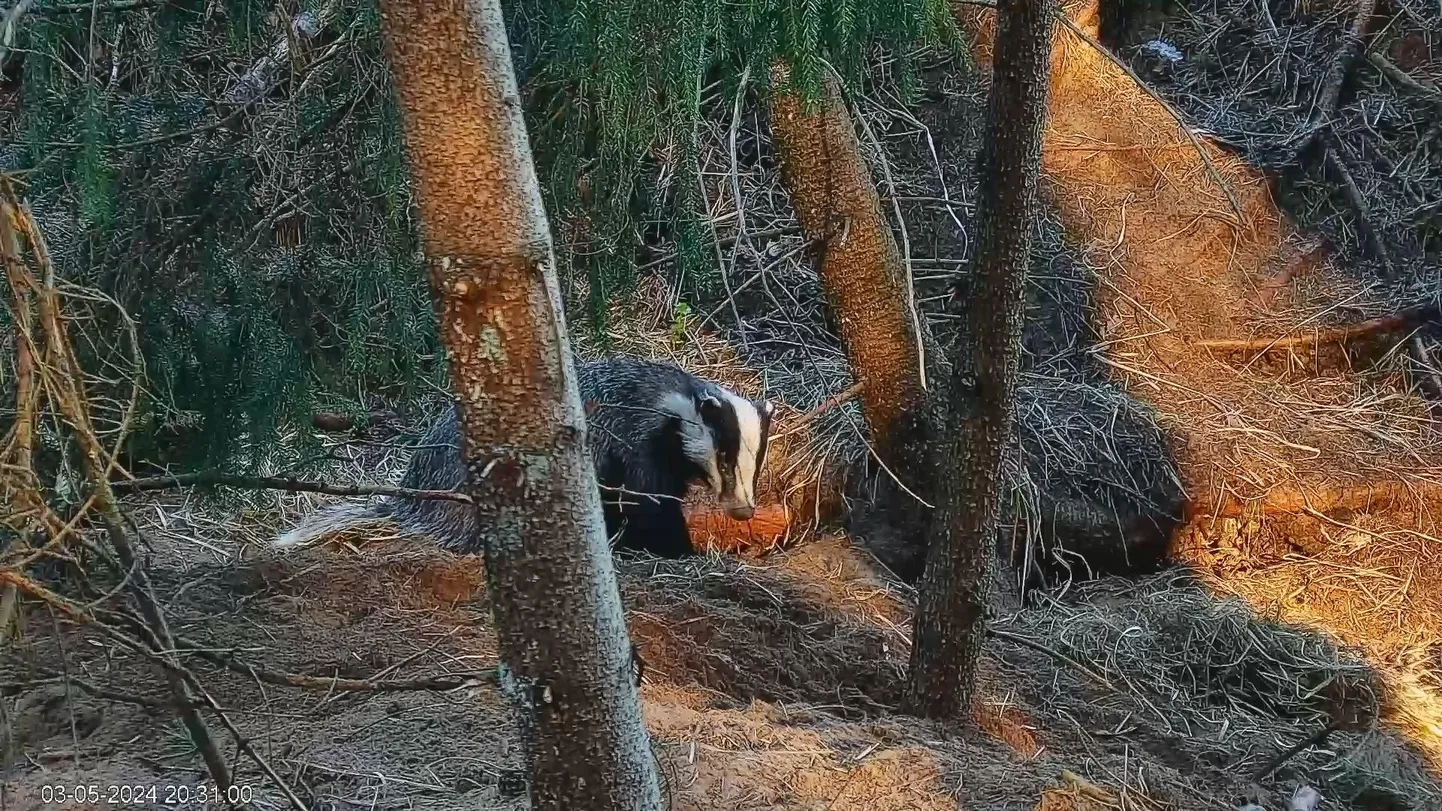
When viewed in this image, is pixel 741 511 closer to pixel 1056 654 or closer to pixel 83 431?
pixel 1056 654

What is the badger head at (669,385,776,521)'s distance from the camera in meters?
4.62

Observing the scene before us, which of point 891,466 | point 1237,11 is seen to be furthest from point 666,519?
point 1237,11

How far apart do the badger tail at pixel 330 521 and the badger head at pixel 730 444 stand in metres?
1.27

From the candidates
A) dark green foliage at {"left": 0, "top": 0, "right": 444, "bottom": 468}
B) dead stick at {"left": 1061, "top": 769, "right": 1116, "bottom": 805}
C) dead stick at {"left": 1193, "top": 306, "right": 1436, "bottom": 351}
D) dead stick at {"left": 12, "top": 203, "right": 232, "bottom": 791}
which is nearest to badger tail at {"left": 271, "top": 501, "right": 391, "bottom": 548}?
dark green foliage at {"left": 0, "top": 0, "right": 444, "bottom": 468}

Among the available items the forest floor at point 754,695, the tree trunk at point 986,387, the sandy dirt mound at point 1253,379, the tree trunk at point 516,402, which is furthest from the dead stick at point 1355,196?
the tree trunk at point 516,402

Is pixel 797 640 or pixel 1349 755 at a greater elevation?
pixel 797 640

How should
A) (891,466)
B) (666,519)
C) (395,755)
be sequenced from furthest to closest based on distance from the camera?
1. (666,519)
2. (891,466)
3. (395,755)

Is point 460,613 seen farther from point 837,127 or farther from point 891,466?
point 837,127

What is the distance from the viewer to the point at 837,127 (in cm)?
395

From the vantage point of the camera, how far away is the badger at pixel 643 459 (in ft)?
15.1

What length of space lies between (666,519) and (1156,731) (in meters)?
1.98

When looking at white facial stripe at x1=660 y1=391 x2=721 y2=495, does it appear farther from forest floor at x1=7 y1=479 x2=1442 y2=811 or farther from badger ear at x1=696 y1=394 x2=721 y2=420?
forest floor at x1=7 y1=479 x2=1442 y2=811

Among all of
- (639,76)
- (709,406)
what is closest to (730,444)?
(709,406)

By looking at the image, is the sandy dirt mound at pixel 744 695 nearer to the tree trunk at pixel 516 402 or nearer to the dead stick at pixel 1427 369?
the tree trunk at pixel 516 402
